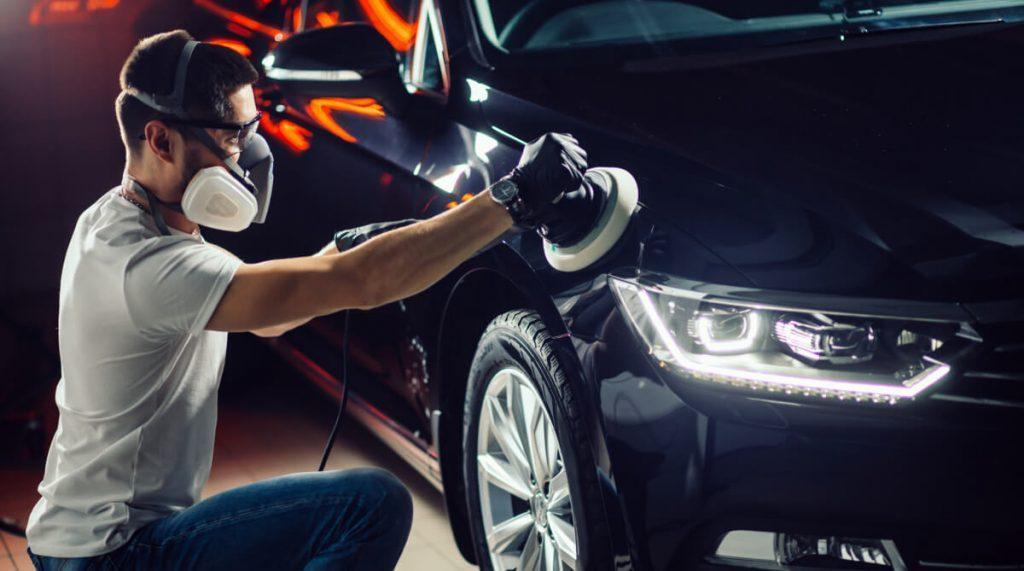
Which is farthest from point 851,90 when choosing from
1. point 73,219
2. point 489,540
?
point 73,219

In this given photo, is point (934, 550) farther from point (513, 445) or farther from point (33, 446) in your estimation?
point (33, 446)

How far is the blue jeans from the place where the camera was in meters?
1.96

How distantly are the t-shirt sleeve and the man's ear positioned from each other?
16 centimetres

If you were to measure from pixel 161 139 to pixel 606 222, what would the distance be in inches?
27.5

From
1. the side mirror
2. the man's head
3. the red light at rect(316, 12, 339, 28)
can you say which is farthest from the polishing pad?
the red light at rect(316, 12, 339, 28)

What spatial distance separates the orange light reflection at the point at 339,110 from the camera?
2766mm

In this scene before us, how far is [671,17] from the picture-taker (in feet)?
8.61

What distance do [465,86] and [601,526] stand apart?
0.95 m

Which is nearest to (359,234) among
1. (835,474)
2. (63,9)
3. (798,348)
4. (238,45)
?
(798,348)

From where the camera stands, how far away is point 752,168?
193 cm

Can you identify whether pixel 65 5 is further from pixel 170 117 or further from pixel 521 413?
pixel 521 413

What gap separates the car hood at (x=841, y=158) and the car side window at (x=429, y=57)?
28 centimetres

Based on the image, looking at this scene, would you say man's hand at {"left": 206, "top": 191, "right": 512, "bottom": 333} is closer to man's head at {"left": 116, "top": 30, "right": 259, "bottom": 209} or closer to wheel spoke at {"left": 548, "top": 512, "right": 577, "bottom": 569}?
man's head at {"left": 116, "top": 30, "right": 259, "bottom": 209}

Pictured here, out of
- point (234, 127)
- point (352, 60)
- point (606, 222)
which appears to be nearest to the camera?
point (606, 222)
